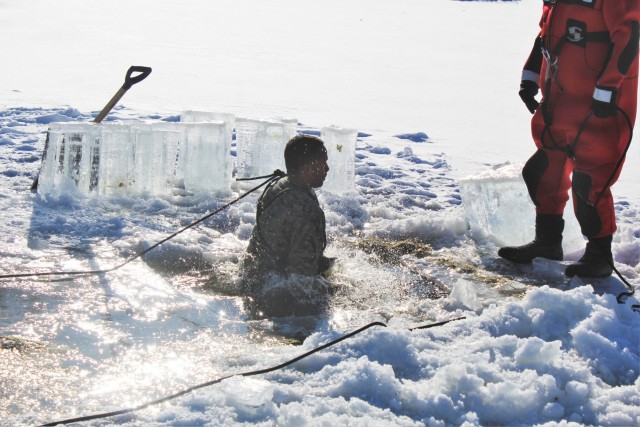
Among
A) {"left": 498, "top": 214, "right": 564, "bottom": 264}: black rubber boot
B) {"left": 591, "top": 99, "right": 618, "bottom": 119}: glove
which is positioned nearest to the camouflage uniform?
{"left": 498, "top": 214, "right": 564, "bottom": 264}: black rubber boot

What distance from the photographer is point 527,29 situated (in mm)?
25266

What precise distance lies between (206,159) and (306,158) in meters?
2.15

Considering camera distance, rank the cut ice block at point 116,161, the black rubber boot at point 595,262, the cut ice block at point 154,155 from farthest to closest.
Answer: the cut ice block at point 154,155, the cut ice block at point 116,161, the black rubber boot at point 595,262

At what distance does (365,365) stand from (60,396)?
48.2 inches

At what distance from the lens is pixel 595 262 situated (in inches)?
194

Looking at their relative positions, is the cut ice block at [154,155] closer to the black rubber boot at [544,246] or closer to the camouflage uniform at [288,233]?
the camouflage uniform at [288,233]

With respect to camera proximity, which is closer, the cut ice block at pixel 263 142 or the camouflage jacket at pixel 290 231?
the camouflage jacket at pixel 290 231

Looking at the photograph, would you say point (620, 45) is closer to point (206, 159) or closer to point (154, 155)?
point (206, 159)

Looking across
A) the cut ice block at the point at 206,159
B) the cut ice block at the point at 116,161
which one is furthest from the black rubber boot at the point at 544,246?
the cut ice block at the point at 116,161

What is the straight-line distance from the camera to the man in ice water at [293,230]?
177 inches

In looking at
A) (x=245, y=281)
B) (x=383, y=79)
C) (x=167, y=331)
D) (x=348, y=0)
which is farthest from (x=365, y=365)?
(x=348, y=0)

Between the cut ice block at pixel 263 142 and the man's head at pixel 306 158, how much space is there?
6.98ft

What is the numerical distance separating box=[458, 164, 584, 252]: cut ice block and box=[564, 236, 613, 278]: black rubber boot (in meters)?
0.59

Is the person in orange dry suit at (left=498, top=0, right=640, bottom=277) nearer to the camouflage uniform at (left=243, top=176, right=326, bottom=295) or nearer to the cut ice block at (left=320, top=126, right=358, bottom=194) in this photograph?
the camouflage uniform at (left=243, top=176, right=326, bottom=295)
